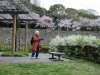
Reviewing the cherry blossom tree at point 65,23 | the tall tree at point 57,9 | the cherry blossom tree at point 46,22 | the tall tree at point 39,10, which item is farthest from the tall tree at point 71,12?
the cherry blossom tree at point 46,22

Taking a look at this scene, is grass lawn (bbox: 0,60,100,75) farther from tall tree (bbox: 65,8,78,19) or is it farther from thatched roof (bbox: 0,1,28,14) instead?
tall tree (bbox: 65,8,78,19)

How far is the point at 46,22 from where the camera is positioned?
77.1 m

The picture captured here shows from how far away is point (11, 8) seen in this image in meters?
24.4

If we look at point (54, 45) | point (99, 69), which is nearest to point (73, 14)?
point (54, 45)

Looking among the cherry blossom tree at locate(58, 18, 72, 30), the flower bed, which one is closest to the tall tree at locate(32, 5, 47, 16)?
the cherry blossom tree at locate(58, 18, 72, 30)

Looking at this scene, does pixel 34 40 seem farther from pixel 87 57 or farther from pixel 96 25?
pixel 96 25

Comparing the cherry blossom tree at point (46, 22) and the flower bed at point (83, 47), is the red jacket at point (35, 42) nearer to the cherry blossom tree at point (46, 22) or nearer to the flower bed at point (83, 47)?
the flower bed at point (83, 47)

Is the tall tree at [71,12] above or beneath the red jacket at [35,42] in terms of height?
above

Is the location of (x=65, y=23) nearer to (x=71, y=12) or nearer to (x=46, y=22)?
(x=46, y=22)

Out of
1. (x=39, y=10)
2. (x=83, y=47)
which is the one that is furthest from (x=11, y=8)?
(x=39, y=10)

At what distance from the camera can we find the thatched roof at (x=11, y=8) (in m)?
23.9

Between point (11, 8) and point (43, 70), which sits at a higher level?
point (11, 8)

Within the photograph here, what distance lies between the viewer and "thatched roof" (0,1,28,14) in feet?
78.5

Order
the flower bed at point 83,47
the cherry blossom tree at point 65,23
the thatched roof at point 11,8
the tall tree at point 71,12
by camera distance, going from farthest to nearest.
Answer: the tall tree at point 71,12 < the cherry blossom tree at point 65,23 < the thatched roof at point 11,8 < the flower bed at point 83,47
